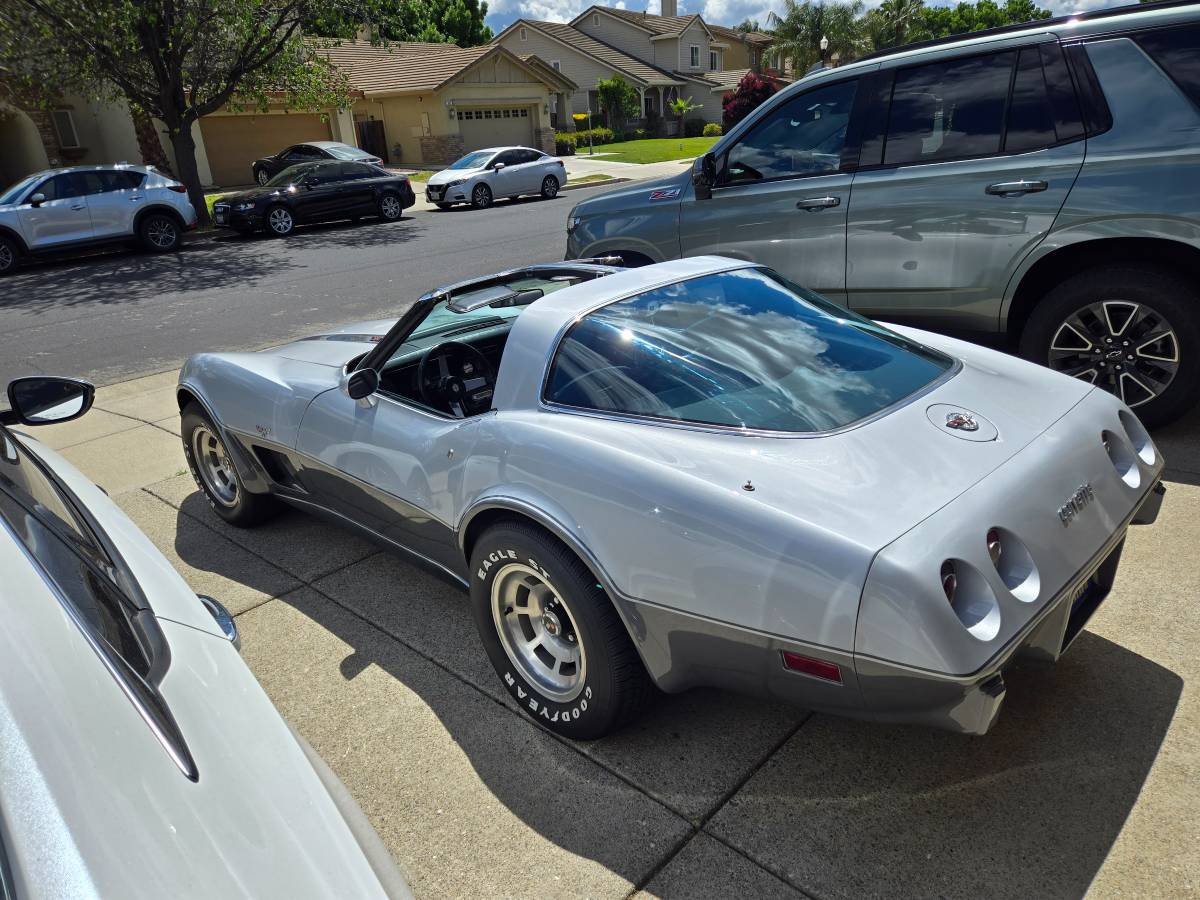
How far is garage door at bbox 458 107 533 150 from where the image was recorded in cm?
3416

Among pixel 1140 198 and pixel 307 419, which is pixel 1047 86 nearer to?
pixel 1140 198

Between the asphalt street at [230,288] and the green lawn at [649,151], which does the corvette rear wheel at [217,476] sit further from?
the green lawn at [649,151]

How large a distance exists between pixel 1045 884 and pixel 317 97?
67.9 feet

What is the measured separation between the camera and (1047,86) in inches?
180

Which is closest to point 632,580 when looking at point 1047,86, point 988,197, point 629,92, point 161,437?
point 988,197

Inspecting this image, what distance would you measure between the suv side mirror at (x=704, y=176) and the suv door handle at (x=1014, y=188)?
1.77 m

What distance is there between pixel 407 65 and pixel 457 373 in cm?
3417

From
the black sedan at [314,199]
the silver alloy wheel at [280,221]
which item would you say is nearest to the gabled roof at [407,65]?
the black sedan at [314,199]

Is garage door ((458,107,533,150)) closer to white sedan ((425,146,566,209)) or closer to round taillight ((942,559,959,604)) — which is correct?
white sedan ((425,146,566,209))

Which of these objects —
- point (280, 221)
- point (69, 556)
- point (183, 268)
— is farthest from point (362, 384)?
point (280, 221)

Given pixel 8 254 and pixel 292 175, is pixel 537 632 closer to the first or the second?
pixel 8 254

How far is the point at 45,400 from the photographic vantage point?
8.72 feet

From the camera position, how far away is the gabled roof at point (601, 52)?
160 feet

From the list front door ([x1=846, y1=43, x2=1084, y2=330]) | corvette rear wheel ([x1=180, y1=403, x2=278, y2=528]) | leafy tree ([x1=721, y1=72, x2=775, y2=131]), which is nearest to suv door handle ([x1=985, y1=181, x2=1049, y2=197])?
front door ([x1=846, y1=43, x2=1084, y2=330])
